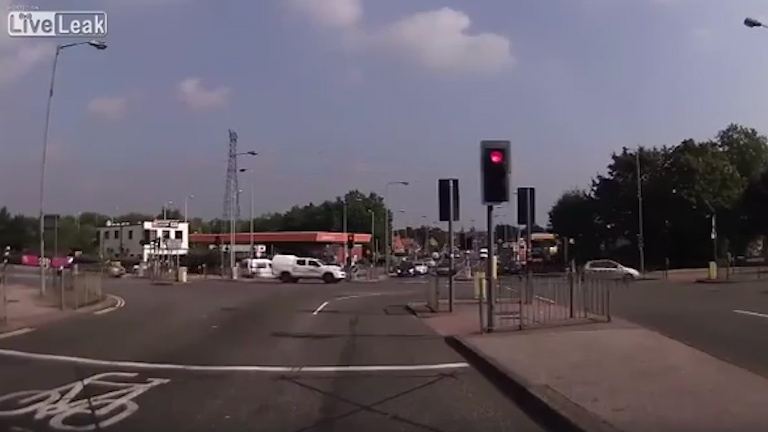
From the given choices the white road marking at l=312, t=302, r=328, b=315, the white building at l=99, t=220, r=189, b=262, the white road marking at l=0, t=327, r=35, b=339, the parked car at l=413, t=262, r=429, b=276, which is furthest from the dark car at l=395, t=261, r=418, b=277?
the white road marking at l=0, t=327, r=35, b=339

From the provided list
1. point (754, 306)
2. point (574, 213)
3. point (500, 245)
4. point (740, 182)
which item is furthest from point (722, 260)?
point (754, 306)

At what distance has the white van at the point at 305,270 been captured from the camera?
218ft

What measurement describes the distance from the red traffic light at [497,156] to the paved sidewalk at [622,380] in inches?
146

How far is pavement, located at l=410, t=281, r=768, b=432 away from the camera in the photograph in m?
9.55

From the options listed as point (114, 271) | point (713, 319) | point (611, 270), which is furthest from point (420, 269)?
point (713, 319)

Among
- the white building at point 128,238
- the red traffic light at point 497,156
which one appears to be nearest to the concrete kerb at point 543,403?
the red traffic light at point 497,156

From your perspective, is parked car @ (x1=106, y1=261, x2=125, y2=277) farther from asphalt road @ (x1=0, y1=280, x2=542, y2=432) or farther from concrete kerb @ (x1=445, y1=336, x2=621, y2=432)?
concrete kerb @ (x1=445, y1=336, x2=621, y2=432)

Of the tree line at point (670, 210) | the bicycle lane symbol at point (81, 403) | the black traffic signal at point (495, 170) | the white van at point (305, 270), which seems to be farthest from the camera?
the tree line at point (670, 210)

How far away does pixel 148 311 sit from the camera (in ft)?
98.4

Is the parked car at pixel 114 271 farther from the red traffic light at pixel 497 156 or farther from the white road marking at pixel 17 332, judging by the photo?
the red traffic light at pixel 497 156

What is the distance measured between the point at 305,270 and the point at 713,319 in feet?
153

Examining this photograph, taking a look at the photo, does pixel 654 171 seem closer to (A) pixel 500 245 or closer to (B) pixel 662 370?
(A) pixel 500 245

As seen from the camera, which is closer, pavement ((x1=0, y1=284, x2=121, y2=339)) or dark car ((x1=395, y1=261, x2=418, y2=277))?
pavement ((x1=0, y1=284, x2=121, y2=339))

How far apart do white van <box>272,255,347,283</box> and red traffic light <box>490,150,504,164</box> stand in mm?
47100
